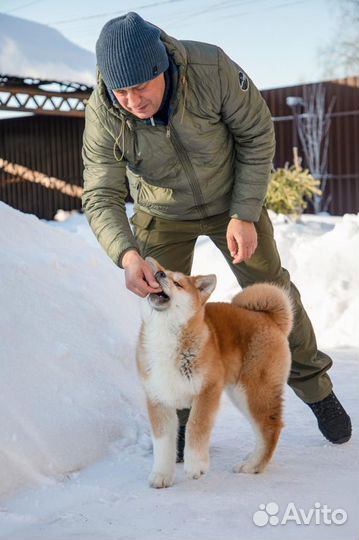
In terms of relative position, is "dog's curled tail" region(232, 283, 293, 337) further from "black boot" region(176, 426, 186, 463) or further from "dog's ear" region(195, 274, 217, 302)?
"black boot" region(176, 426, 186, 463)

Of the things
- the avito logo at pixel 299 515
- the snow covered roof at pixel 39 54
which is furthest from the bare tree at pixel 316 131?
the avito logo at pixel 299 515

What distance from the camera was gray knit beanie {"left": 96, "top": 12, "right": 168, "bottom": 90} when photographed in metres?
2.67

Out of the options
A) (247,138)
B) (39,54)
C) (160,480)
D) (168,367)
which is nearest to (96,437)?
(160,480)

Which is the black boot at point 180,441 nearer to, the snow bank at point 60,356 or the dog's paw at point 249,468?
the snow bank at point 60,356

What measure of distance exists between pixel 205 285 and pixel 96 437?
0.92m

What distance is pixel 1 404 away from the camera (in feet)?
10.3

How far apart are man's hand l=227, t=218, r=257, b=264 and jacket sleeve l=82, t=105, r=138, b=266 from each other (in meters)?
0.39

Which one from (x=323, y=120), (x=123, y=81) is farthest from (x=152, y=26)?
(x=323, y=120)

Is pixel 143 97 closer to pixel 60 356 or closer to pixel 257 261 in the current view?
pixel 257 261

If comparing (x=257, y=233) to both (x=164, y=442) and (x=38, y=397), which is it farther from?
(x=38, y=397)

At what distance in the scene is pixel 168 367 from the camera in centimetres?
280

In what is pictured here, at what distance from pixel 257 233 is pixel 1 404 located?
1.32 metres

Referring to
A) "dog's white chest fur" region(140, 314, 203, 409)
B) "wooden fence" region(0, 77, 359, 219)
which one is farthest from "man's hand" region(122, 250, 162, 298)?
"wooden fence" region(0, 77, 359, 219)

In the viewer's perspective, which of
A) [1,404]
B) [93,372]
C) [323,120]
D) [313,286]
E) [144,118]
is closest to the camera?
[144,118]
